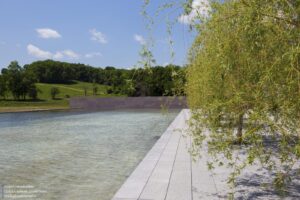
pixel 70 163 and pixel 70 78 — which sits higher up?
Result: pixel 70 78

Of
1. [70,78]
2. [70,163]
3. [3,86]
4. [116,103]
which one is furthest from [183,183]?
[70,78]

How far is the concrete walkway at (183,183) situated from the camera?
5434mm

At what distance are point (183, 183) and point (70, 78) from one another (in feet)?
352

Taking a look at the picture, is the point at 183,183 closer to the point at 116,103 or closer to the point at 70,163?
the point at 70,163

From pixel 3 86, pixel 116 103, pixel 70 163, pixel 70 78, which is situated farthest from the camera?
pixel 70 78

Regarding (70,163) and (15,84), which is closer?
(70,163)

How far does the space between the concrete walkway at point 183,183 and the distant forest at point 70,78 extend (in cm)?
1951

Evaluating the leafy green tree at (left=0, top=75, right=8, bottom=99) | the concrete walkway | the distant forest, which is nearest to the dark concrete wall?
the distant forest

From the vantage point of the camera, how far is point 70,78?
110 metres

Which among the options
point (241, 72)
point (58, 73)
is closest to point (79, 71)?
point (58, 73)

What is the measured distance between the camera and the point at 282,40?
332 cm

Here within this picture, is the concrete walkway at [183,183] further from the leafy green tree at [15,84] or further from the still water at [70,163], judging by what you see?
the leafy green tree at [15,84]

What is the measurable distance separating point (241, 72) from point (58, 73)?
107 metres

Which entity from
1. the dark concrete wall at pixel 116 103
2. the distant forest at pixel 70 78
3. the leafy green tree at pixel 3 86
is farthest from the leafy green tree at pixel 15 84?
the dark concrete wall at pixel 116 103
